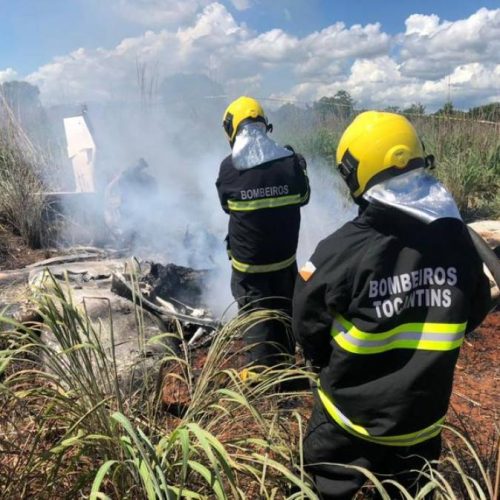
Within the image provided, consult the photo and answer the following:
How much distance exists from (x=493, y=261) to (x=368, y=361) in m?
0.57

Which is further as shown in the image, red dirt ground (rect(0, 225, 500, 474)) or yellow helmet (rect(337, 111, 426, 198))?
red dirt ground (rect(0, 225, 500, 474))

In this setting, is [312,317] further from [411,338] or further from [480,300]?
[480,300]

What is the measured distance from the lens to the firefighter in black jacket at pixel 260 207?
3549mm

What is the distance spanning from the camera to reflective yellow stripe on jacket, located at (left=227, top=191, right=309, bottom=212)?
11.6 ft

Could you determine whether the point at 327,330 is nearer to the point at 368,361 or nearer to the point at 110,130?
the point at 368,361

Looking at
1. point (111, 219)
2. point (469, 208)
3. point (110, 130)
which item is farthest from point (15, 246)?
point (469, 208)

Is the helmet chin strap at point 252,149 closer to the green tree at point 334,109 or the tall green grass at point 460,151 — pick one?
the tall green grass at point 460,151

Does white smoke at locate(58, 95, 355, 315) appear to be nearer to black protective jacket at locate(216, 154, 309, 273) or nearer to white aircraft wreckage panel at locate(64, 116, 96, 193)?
white aircraft wreckage panel at locate(64, 116, 96, 193)

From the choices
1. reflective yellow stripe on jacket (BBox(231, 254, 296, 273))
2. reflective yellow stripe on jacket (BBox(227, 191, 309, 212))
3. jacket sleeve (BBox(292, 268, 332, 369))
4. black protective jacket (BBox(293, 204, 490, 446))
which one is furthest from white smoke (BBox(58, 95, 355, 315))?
black protective jacket (BBox(293, 204, 490, 446))

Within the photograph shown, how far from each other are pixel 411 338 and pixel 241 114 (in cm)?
240

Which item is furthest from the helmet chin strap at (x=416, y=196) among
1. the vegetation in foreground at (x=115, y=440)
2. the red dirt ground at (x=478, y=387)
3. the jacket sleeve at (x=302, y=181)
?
the jacket sleeve at (x=302, y=181)

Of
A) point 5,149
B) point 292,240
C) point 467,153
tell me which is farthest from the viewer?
point 467,153

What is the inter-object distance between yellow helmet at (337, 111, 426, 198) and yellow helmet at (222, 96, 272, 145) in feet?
6.50

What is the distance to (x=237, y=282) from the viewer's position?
3809 mm
